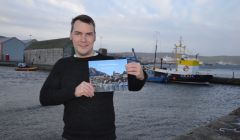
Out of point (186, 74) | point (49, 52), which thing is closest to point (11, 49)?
point (49, 52)


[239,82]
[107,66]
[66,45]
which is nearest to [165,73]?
[239,82]

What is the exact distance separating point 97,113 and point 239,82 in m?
59.4

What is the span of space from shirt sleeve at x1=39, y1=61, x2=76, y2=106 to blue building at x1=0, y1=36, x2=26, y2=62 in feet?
322

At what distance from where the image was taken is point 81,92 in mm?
2951

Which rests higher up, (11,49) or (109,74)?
(11,49)

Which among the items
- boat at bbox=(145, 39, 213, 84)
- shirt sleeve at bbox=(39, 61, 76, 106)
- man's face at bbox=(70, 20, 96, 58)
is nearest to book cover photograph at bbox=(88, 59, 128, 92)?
man's face at bbox=(70, 20, 96, 58)

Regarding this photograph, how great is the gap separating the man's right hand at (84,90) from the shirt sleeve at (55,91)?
62 millimetres

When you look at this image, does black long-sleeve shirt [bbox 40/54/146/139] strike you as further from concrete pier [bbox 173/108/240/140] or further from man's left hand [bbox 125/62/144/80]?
concrete pier [bbox 173/108/240/140]

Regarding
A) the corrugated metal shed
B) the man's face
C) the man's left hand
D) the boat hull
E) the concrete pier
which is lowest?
the boat hull

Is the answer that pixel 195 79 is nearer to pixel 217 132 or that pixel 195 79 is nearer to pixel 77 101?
pixel 217 132

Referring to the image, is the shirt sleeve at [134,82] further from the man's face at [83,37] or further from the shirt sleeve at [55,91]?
the shirt sleeve at [55,91]

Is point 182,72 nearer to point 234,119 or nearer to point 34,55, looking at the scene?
point 234,119

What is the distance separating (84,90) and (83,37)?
1.79ft

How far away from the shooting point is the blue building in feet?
316
